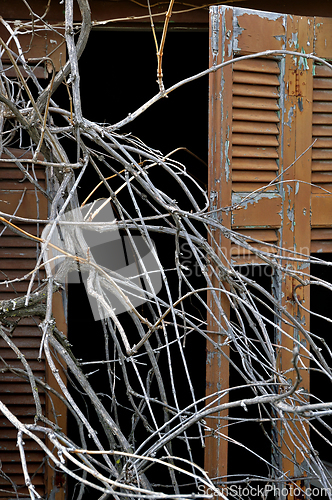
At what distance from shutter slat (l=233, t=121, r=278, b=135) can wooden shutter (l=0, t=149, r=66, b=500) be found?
1178 millimetres

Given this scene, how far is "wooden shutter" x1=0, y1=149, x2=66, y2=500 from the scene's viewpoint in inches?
96.0

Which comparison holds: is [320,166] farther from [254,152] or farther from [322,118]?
[254,152]

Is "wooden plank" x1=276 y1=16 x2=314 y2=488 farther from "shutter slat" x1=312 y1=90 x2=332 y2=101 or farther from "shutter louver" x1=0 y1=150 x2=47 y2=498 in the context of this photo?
"shutter louver" x1=0 y1=150 x2=47 y2=498

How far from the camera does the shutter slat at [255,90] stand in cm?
212

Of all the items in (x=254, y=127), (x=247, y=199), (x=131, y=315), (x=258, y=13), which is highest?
(x=258, y=13)

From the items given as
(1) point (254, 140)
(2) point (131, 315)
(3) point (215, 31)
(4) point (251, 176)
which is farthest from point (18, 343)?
(3) point (215, 31)

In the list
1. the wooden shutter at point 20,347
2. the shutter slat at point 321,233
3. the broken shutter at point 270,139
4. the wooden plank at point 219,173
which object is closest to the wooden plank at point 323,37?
the broken shutter at point 270,139

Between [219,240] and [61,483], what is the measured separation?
166 centimetres

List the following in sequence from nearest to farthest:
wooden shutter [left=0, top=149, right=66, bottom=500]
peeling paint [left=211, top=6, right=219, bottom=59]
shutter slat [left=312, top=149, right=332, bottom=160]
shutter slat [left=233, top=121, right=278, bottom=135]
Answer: peeling paint [left=211, top=6, right=219, bottom=59]
shutter slat [left=233, top=121, right=278, bottom=135]
shutter slat [left=312, top=149, right=332, bottom=160]
wooden shutter [left=0, top=149, right=66, bottom=500]

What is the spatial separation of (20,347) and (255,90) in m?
1.94

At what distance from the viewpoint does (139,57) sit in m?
3.69

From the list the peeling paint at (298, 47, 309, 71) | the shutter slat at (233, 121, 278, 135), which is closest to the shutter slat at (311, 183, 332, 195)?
the shutter slat at (233, 121, 278, 135)

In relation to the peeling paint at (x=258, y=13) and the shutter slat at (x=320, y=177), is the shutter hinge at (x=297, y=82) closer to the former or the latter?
the peeling paint at (x=258, y=13)

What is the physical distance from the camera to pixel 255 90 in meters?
2.15
